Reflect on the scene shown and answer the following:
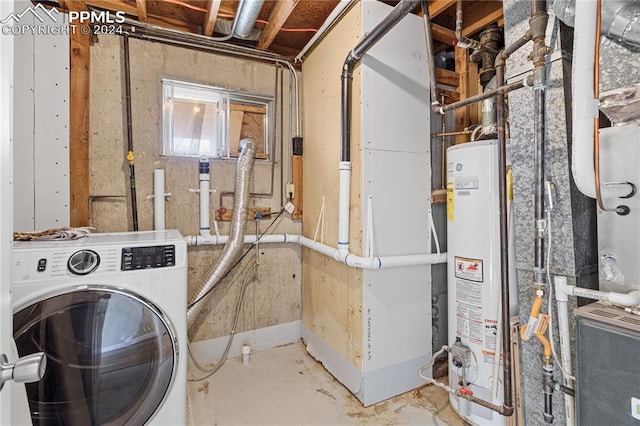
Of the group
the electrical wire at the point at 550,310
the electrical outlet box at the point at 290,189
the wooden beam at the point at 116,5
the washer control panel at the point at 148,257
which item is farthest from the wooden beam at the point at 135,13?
the electrical wire at the point at 550,310

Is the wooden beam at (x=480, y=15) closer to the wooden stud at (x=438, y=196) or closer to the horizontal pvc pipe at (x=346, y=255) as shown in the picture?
the wooden stud at (x=438, y=196)

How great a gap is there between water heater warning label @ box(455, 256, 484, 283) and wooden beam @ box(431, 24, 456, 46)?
1513 mm

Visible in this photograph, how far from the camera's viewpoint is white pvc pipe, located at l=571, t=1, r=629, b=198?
33.6 inches

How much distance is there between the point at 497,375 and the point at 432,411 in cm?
52

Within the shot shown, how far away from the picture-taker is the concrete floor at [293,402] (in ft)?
5.48

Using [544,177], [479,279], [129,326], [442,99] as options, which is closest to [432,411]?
[479,279]

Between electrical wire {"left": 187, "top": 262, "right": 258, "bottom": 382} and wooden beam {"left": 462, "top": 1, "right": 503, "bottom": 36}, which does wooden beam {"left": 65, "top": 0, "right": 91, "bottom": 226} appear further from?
wooden beam {"left": 462, "top": 1, "right": 503, "bottom": 36}

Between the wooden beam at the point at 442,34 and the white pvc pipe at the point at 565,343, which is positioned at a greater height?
the wooden beam at the point at 442,34

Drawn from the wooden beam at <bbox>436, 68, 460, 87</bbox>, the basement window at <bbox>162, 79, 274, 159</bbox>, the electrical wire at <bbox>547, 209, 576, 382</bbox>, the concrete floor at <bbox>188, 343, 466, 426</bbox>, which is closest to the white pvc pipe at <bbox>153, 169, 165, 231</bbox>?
the basement window at <bbox>162, 79, 274, 159</bbox>

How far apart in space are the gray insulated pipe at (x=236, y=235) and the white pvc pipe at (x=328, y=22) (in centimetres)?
88

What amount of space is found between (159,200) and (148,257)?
0.90 meters

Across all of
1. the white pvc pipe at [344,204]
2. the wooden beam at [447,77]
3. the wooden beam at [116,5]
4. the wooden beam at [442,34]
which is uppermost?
the wooden beam at [116,5]

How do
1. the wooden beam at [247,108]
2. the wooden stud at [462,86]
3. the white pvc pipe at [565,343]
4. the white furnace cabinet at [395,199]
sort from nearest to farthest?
the white pvc pipe at [565,343]
the white furnace cabinet at [395,199]
the wooden stud at [462,86]
the wooden beam at [247,108]

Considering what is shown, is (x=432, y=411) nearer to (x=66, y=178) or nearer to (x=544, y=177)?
(x=544, y=177)
